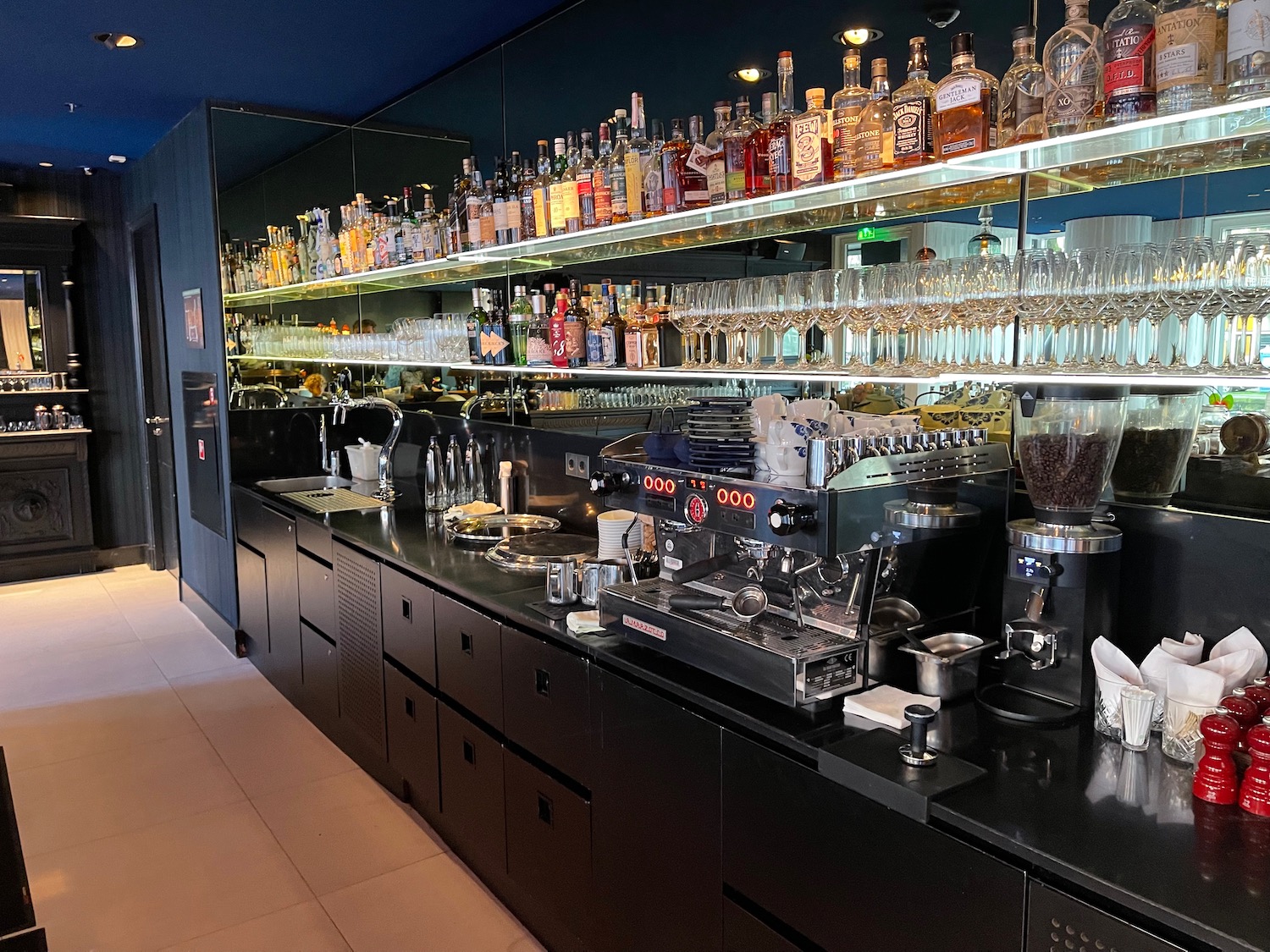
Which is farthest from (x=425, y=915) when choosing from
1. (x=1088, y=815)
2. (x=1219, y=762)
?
(x=1219, y=762)

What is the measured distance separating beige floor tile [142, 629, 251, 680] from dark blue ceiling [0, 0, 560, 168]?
2929 millimetres

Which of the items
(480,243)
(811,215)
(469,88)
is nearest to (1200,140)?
(811,215)

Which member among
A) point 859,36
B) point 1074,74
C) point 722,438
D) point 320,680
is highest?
point 859,36

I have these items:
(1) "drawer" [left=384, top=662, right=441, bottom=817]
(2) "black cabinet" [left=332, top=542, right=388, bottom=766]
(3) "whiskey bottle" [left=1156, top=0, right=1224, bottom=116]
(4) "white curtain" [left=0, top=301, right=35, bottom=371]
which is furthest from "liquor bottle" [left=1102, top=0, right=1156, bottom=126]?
(4) "white curtain" [left=0, top=301, right=35, bottom=371]

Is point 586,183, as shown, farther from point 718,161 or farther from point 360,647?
point 360,647

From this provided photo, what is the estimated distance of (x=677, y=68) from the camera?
2.65m

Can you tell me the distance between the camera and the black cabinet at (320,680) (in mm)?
3762

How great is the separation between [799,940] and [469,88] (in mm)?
3397

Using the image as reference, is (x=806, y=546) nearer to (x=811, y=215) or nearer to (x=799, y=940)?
(x=799, y=940)

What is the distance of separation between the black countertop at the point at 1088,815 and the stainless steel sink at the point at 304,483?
3.29m

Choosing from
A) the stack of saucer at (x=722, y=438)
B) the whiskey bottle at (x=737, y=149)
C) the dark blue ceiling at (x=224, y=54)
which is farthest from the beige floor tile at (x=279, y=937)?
the dark blue ceiling at (x=224, y=54)

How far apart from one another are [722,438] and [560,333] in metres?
1.16

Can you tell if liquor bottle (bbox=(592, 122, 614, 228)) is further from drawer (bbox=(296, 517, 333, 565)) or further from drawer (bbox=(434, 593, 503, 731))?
drawer (bbox=(296, 517, 333, 565))

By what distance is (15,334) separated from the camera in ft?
22.3
